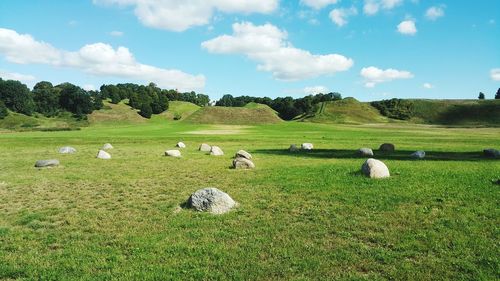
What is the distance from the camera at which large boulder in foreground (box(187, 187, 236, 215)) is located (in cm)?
1623

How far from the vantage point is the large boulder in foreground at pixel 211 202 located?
53.3 ft

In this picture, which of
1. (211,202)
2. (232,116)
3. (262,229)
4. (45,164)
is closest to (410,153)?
(211,202)

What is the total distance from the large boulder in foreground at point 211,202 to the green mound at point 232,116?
146 meters

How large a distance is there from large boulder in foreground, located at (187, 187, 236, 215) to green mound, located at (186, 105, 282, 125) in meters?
146

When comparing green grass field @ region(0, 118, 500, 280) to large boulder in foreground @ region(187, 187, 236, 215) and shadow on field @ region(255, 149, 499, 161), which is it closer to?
large boulder in foreground @ region(187, 187, 236, 215)

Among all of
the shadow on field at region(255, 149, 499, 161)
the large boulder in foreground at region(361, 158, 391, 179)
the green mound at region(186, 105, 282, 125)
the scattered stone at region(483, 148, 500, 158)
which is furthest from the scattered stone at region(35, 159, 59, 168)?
the green mound at region(186, 105, 282, 125)

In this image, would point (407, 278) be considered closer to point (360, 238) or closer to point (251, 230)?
point (360, 238)

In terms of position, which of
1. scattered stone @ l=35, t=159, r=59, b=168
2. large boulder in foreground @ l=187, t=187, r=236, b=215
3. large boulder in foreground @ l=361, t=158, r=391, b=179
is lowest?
scattered stone @ l=35, t=159, r=59, b=168

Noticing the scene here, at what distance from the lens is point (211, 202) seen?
53.7 ft

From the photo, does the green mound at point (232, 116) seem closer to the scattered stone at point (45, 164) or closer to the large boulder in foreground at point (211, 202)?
the scattered stone at point (45, 164)

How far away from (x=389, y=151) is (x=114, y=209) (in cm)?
3231

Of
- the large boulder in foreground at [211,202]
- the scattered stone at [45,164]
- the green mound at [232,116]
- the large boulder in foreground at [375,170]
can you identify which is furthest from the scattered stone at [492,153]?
the green mound at [232,116]

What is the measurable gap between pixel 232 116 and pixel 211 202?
156177 mm

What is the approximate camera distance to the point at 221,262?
11.0 metres
